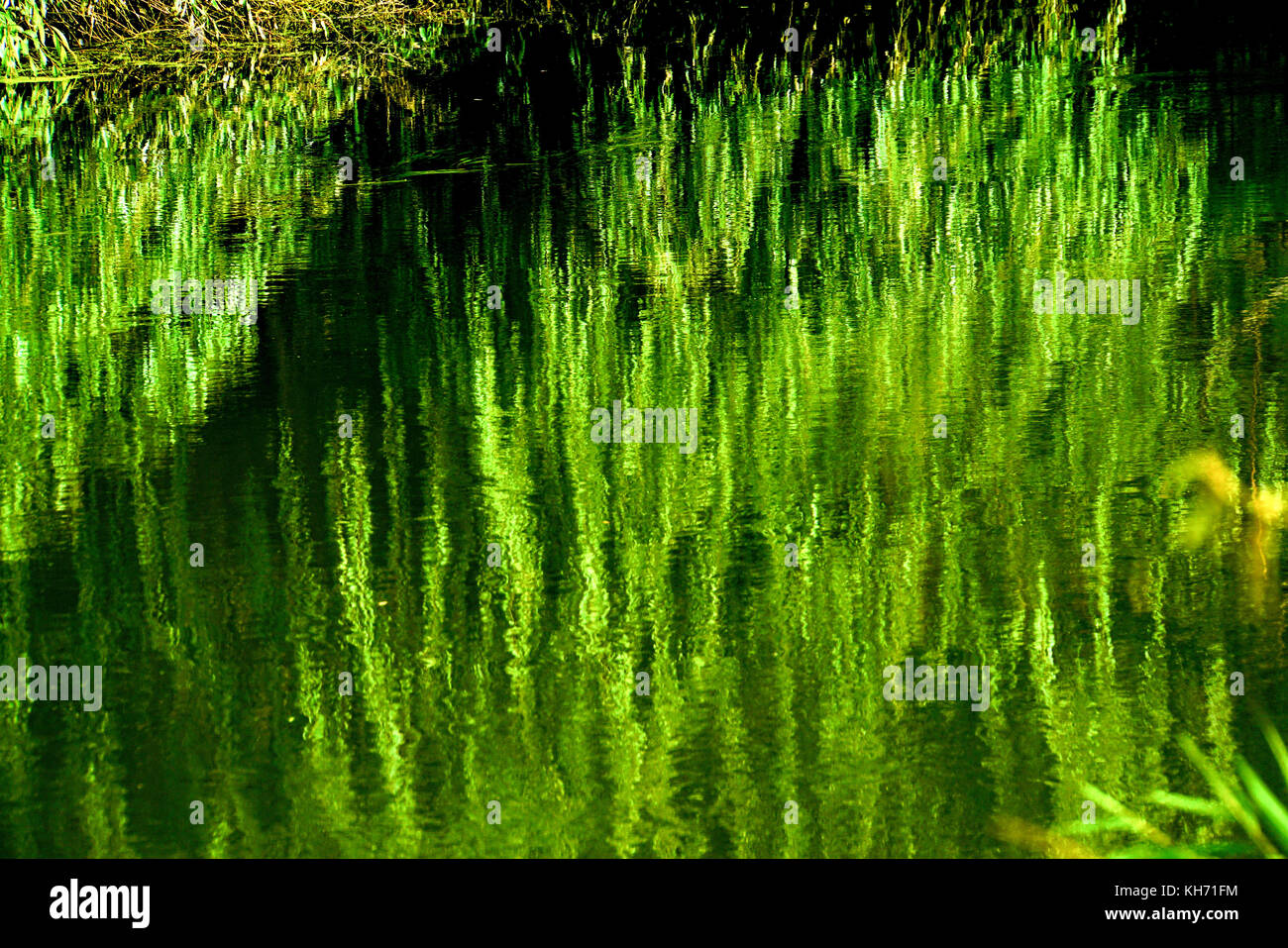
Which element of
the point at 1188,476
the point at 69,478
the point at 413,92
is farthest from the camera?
the point at 413,92

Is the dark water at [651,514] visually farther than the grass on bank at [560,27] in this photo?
No

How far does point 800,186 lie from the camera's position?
28.4 ft

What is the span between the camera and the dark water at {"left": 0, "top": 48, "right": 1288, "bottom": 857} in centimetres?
341

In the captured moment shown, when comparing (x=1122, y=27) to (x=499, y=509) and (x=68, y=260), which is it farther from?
(x=499, y=509)

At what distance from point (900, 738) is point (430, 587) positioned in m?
1.32

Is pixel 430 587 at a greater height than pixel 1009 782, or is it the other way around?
pixel 430 587

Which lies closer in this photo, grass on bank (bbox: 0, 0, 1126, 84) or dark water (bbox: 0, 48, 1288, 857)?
dark water (bbox: 0, 48, 1288, 857)

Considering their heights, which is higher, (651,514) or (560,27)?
(560,27)

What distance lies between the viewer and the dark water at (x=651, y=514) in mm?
3412

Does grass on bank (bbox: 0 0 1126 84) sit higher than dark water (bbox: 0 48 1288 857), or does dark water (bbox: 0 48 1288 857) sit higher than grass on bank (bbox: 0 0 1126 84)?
grass on bank (bbox: 0 0 1126 84)

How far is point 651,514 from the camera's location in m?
4.64

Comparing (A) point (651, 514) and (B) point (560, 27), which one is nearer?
(A) point (651, 514)

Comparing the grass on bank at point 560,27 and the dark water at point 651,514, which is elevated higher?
the grass on bank at point 560,27
